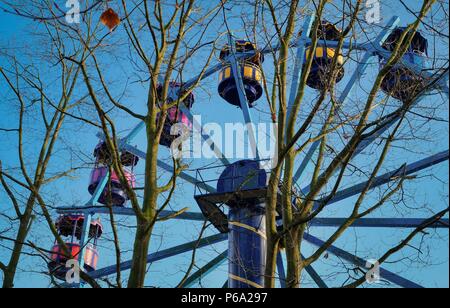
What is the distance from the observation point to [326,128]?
18.5 ft

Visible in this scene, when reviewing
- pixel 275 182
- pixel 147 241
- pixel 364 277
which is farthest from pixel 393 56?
pixel 147 241

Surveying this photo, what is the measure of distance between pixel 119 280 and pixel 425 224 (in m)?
2.36

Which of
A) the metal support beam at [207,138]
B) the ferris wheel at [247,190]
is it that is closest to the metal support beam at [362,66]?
the ferris wheel at [247,190]

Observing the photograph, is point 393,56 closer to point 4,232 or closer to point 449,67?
point 449,67

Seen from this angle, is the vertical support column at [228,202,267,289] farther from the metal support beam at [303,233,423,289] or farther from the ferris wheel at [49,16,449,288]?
the metal support beam at [303,233,423,289]

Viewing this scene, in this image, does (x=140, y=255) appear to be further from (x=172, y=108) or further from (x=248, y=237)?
(x=248, y=237)

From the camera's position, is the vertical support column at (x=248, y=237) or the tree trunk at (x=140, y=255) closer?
the tree trunk at (x=140, y=255)

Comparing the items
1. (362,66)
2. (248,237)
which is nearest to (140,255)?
(362,66)

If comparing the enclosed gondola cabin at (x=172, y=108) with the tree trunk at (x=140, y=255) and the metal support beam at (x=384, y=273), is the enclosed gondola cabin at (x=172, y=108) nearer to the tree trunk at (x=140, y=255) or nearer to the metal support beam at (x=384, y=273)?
the tree trunk at (x=140, y=255)

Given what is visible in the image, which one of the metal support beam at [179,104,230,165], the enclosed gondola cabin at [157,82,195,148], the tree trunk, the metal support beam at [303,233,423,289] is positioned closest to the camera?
the tree trunk

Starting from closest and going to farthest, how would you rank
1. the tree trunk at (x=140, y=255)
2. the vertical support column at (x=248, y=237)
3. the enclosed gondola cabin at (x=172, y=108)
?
the tree trunk at (x=140, y=255) → the enclosed gondola cabin at (x=172, y=108) → the vertical support column at (x=248, y=237)
